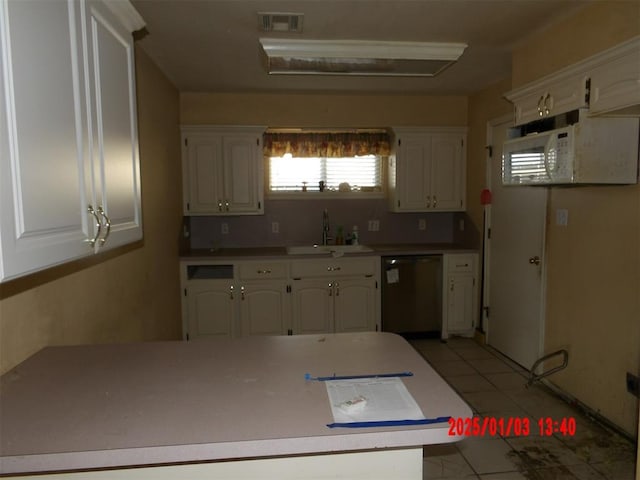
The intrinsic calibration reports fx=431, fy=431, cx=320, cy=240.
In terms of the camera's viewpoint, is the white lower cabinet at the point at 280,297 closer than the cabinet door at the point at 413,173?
Yes

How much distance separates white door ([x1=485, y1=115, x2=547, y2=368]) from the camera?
3.26m

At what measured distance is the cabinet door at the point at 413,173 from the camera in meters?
4.37

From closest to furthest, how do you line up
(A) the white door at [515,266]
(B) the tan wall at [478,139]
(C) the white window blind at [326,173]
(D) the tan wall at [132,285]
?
(D) the tan wall at [132,285], (A) the white door at [515,266], (B) the tan wall at [478,139], (C) the white window blind at [326,173]

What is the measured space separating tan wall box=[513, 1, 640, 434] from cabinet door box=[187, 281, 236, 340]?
8.66 ft

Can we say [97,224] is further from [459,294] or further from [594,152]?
[459,294]

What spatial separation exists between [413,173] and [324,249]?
47.0 inches

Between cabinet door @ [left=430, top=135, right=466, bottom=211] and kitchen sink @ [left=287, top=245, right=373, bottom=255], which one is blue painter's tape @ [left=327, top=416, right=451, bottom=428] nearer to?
kitchen sink @ [left=287, top=245, right=373, bottom=255]

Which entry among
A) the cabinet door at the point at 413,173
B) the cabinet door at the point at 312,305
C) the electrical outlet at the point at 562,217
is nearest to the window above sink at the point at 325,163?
the cabinet door at the point at 413,173

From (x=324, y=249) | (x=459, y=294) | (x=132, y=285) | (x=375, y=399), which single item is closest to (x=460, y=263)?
(x=459, y=294)

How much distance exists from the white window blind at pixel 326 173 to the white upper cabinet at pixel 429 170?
1.12 ft

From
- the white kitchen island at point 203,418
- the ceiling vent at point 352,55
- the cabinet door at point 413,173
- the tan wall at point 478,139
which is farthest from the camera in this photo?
the cabinet door at point 413,173

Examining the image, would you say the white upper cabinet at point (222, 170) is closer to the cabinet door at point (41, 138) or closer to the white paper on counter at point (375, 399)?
the cabinet door at point (41, 138)

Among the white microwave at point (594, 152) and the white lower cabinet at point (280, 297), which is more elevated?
the white microwave at point (594, 152)

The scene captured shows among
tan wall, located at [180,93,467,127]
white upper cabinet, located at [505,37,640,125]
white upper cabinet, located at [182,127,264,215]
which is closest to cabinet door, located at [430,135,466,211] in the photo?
tan wall, located at [180,93,467,127]
